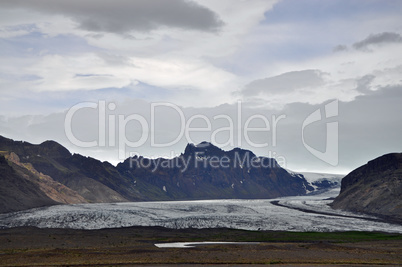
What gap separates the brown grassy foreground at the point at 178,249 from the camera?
189 ft

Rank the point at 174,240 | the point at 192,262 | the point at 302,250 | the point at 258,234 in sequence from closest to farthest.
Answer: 1. the point at 192,262
2. the point at 302,250
3. the point at 174,240
4. the point at 258,234

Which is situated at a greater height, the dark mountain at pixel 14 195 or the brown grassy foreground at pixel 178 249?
the dark mountain at pixel 14 195

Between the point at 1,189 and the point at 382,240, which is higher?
the point at 1,189

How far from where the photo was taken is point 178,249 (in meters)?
70.5

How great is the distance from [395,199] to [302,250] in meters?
125

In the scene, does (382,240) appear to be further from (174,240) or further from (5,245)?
(5,245)

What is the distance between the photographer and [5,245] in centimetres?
7394

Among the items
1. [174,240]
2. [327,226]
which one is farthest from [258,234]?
[327,226]

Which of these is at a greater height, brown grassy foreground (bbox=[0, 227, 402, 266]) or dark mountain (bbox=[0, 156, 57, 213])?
dark mountain (bbox=[0, 156, 57, 213])

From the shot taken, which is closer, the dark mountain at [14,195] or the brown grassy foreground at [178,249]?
the brown grassy foreground at [178,249]

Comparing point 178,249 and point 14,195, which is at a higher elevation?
point 14,195

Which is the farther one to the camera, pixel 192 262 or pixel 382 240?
pixel 382 240

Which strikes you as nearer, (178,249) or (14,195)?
(178,249)

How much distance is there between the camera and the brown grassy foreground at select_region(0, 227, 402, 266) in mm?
57531
